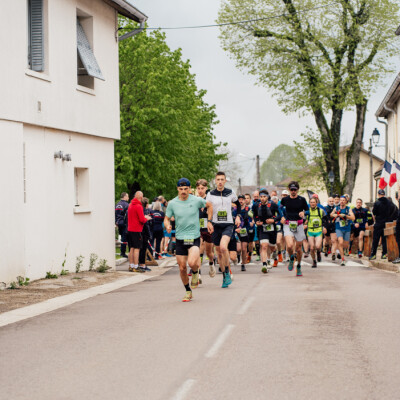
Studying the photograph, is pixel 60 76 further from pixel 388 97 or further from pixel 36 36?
pixel 388 97

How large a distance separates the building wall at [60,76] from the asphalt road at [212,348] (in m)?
4.79

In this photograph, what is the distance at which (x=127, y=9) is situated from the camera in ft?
66.4

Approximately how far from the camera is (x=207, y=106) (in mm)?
54312

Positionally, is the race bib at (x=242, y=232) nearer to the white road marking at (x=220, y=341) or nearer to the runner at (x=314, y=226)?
the runner at (x=314, y=226)

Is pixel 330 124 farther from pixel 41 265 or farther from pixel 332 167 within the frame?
pixel 41 265

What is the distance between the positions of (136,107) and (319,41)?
30.9 feet

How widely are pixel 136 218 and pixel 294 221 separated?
13.2 feet

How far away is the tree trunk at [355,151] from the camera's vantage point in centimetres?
3859

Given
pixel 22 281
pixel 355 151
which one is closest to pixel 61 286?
pixel 22 281

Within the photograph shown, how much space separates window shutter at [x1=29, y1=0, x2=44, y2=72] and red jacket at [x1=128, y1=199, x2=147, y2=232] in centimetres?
403

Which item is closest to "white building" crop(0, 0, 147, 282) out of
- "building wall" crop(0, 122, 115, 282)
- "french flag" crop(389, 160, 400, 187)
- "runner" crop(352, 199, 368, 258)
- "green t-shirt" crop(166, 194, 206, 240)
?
"building wall" crop(0, 122, 115, 282)

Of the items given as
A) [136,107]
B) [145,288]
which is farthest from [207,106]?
[145,288]

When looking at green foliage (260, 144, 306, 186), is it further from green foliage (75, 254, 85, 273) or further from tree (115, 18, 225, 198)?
green foliage (75, 254, 85, 273)

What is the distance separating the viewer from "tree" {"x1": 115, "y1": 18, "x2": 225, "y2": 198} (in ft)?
128
